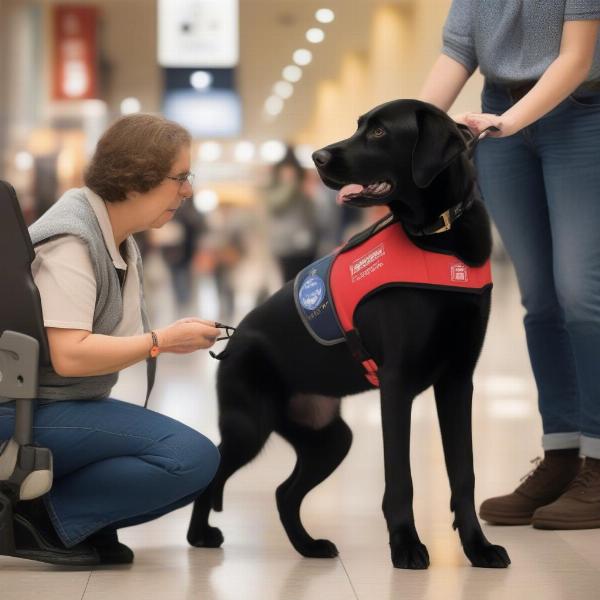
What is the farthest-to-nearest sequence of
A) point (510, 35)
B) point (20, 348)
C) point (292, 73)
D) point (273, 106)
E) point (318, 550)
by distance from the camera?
point (292, 73)
point (273, 106)
point (510, 35)
point (318, 550)
point (20, 348)

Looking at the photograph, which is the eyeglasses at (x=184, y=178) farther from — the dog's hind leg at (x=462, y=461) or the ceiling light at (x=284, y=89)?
the ceiling light at (x=284, y=89)

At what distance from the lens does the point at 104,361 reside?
6.79 feet

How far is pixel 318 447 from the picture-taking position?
2.40 metres

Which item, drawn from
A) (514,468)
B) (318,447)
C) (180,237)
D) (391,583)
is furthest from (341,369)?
(180,237)

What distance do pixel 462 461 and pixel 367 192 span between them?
1.85 ft

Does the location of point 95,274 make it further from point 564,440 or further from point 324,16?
point 324,16

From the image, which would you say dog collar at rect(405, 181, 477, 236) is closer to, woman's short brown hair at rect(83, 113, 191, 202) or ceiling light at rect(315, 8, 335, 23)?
woman's short brown hair at rect(83, 113, 191, 202)

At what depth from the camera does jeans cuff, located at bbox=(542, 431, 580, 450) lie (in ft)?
8.98

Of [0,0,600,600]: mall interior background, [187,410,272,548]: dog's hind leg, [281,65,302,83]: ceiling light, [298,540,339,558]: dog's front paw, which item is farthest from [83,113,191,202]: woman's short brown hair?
[281,65,302,83]: ceiling light

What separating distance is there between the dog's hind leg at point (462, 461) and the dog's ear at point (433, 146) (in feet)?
1.29

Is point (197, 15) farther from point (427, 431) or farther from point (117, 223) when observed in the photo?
point (117, 223)

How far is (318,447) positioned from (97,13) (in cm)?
815

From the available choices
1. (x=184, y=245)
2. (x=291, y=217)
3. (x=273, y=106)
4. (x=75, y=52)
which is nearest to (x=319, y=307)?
(x=291, y=217)

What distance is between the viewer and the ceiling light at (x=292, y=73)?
965 cm
